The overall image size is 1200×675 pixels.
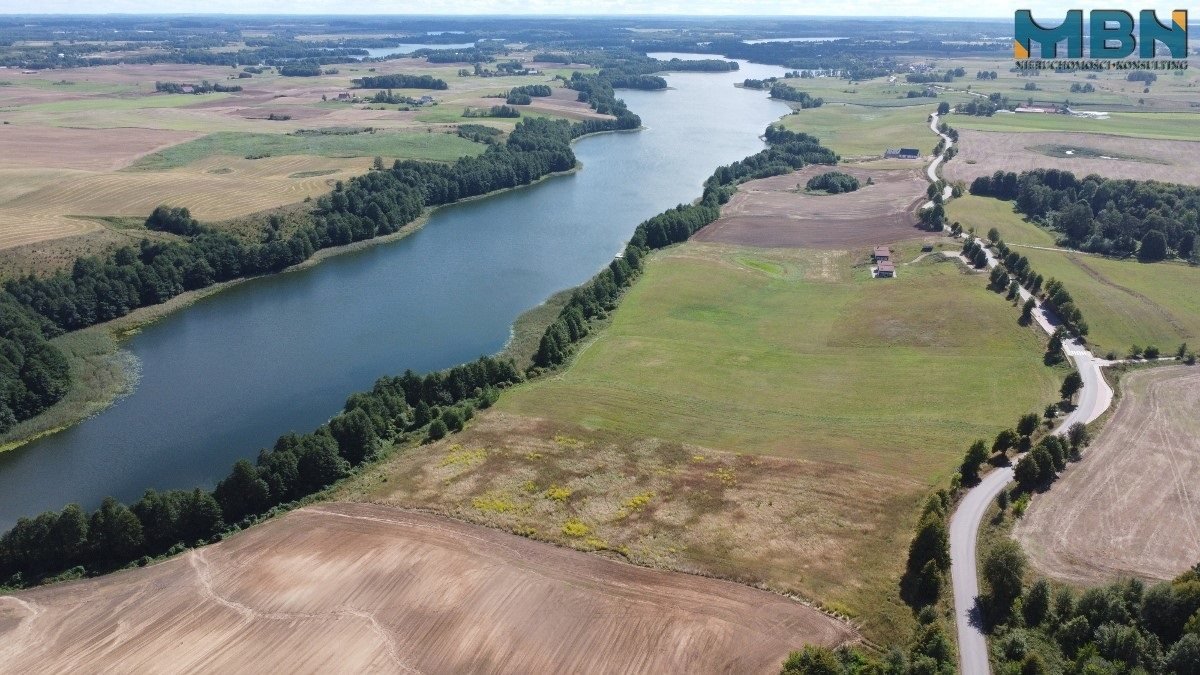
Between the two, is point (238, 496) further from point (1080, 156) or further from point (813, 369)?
point (1080, 156)

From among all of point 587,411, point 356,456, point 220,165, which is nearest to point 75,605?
point 356,456

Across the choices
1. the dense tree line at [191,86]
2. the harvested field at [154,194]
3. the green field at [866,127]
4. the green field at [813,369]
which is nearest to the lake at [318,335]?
the green field at [813,369]

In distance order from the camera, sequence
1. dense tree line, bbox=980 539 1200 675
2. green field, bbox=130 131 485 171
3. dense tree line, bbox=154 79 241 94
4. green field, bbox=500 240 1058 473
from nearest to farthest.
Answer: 1. dense tree line, bbox=980 539 1200 675
2. green field, bbox=500 240 1058 473
3. green field, bbox=130 131 485 171
4. dense tree line, bbox=154 79 241 94

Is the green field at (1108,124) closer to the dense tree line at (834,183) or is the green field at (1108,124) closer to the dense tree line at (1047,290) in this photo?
the dense tree line at (834,183)

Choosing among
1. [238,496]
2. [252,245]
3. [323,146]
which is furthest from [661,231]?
[323,146]

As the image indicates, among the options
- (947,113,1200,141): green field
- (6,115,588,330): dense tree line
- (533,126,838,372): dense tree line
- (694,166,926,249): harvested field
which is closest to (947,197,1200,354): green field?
(694,166,926,249): harvested field

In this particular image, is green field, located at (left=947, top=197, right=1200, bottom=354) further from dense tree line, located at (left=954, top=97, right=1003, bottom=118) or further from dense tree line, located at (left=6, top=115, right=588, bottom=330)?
dense tree line, located at (left=954, top=97, right=1003, bottom=118)

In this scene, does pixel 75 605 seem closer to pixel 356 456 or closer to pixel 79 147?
pixel 356 456
